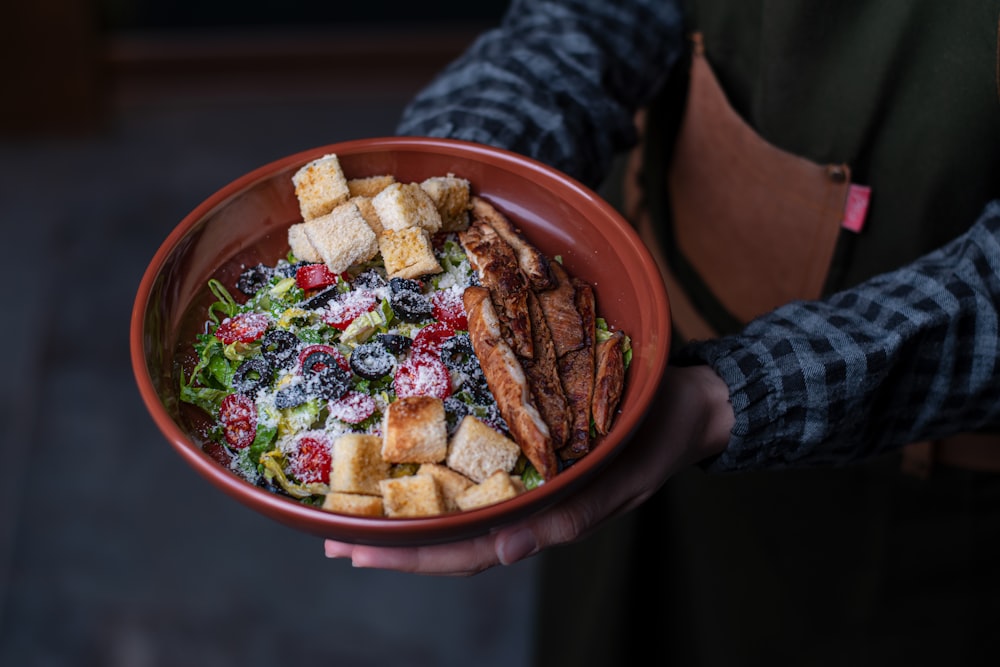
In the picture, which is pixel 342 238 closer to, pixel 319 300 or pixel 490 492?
pixel 319 300

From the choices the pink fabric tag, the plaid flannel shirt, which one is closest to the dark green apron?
the pink fabric tag

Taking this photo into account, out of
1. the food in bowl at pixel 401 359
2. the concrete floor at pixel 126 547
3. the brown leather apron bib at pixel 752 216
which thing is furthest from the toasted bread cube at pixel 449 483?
the concrete floor at pixel 126 547

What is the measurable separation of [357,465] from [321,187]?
316 mm

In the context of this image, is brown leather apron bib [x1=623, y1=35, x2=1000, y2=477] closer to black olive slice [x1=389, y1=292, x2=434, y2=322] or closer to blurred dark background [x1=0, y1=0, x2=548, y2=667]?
black olive slice [x1=389, y1=292, x2=434, y2=322]

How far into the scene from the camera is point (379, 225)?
0.97 meters

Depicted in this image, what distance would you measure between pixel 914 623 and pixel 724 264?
2.15 ft

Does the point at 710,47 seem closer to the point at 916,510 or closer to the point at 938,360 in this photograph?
the point at 938,360

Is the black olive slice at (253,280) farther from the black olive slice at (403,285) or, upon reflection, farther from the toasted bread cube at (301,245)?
the black olive slice at (403,285)

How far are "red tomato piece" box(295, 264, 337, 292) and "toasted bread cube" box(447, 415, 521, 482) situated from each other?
0.22 metres

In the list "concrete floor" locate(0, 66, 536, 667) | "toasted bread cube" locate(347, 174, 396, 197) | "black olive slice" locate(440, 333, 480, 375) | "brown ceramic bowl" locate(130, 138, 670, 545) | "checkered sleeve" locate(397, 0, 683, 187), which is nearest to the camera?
"brown ceramic bowl" locate(130, 138, 670, 545)

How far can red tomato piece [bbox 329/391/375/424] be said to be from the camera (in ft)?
2.78

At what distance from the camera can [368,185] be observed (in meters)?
1.01

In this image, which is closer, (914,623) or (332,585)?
(914,623)

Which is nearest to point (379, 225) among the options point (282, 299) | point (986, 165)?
point (282, 299)
